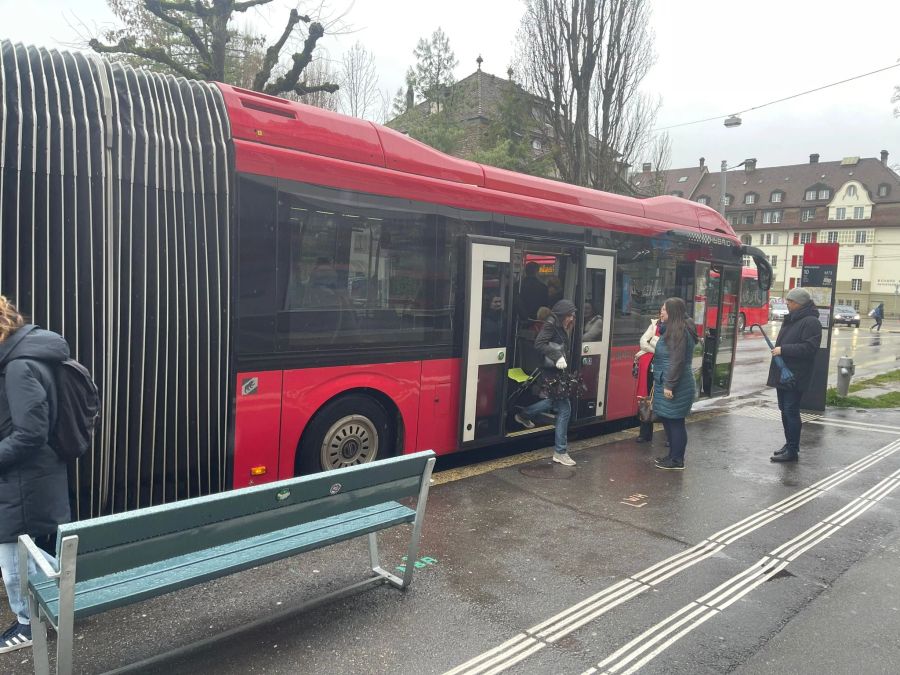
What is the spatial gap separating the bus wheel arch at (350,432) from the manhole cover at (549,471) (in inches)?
55.1

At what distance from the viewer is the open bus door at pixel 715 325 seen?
30.7 ft

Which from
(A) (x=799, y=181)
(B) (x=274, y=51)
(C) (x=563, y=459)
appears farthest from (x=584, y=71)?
(A) (x=799, y=181)

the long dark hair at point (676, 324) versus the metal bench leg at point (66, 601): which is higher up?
the long dark hair at point (676, 324)

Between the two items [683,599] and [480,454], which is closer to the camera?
[683,599]

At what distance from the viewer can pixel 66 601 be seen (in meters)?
2.45

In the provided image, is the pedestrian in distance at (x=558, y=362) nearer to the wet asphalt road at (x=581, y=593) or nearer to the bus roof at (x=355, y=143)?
the wet asphalt road at (x=581, y=593)

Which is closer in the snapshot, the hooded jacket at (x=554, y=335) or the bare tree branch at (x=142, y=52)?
the hooded jacket at (x=554, y=335)

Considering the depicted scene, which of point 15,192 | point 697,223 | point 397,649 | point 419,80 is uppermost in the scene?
point 419,80

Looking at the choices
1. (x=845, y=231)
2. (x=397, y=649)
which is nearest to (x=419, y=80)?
(x=397, y=649)

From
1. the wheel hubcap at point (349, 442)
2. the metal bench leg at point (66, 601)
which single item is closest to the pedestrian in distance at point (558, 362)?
the wheel hubcap at point (349, 442)

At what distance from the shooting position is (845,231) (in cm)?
6881

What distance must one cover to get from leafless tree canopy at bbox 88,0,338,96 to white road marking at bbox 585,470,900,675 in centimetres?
1142

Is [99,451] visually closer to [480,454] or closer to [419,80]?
Result: [480,454]

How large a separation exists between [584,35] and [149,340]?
57.7ft
